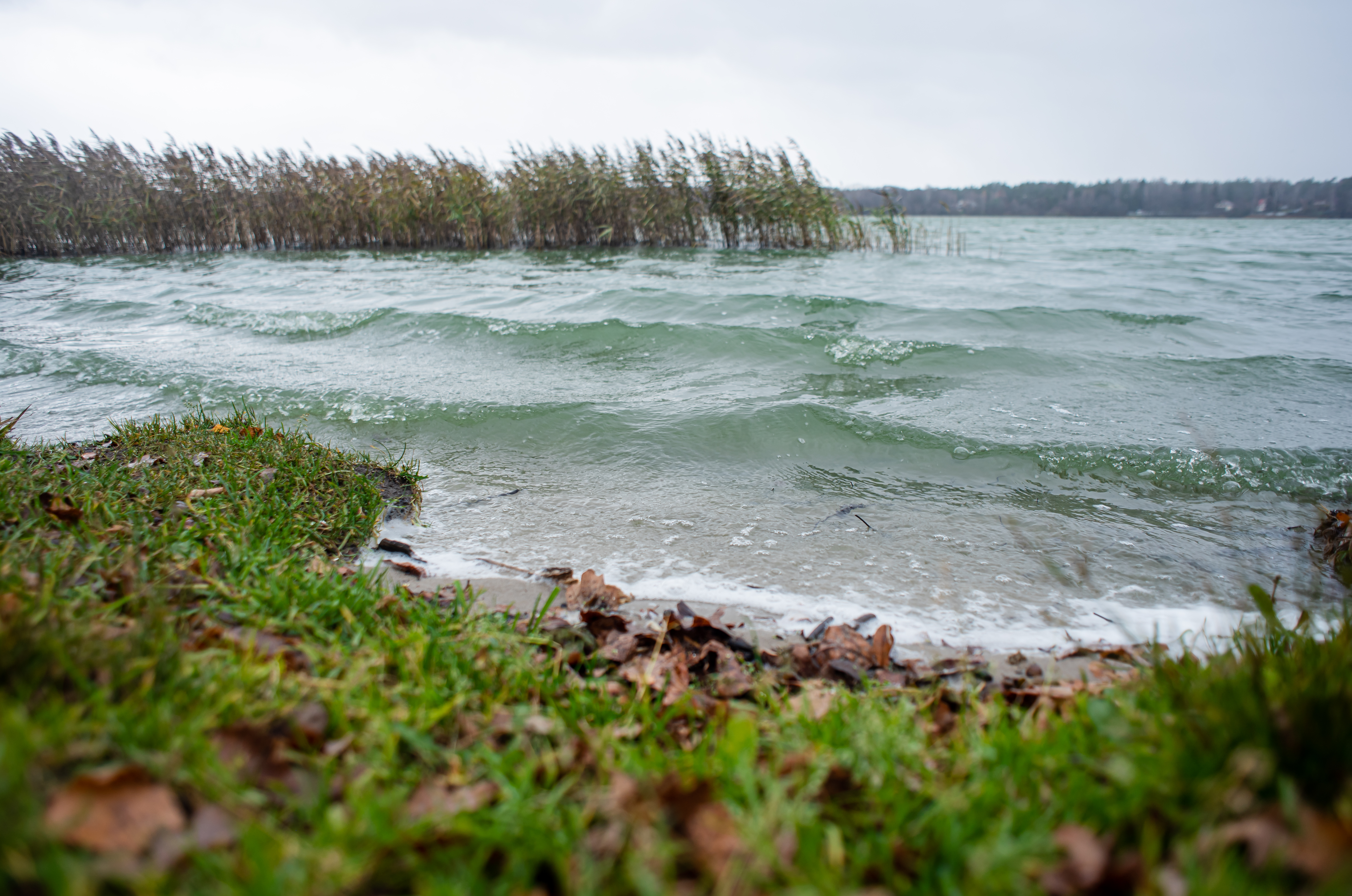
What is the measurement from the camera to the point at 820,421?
5.17m

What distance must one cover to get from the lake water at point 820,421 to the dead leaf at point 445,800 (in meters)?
1.58

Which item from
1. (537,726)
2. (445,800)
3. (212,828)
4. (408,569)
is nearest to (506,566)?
(408,569)

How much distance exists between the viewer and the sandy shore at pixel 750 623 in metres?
2.28

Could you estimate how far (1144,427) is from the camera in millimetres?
5109

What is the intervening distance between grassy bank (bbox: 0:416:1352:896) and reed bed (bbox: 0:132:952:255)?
18.4 meters

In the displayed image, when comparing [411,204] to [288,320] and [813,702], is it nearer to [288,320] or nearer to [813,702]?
[288,320]

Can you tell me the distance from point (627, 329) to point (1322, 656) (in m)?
7.73

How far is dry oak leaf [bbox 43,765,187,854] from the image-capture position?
3.28 ft

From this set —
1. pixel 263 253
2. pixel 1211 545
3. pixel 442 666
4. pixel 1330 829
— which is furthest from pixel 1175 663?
pixel 263 253

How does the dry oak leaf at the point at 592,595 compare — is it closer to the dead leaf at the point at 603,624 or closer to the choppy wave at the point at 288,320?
the dead leaf at the point at 603,624

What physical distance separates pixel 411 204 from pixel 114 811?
72.0ft

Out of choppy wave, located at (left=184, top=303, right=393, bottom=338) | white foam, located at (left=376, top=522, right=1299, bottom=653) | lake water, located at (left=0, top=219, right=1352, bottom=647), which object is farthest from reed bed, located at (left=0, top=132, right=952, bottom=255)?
white foam, located at (left=376, top=522, right=1299, bottom=653)

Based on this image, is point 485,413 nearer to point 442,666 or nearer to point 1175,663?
point 442,666

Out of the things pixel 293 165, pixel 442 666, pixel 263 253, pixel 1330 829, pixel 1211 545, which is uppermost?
pixel 293 165
